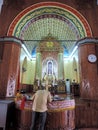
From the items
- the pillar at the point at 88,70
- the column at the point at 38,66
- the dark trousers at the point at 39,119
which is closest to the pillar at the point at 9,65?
the dark trousers at the point at 39,119

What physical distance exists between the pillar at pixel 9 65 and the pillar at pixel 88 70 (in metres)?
3.18

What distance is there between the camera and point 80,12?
5516mm

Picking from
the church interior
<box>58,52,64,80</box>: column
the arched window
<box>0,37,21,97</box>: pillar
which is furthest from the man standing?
the arched window

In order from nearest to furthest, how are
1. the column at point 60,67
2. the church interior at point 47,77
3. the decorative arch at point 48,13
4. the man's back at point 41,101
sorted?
the man's back at point 41,101, the church interior at point 47,77, the decorative arch at point 48,13, the column at point 60,67

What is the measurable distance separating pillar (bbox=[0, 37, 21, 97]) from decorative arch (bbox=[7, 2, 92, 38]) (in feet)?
1.58

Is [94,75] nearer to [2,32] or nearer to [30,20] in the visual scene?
[30,20]

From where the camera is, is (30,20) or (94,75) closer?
(94,75)

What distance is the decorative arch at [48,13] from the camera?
205 inches

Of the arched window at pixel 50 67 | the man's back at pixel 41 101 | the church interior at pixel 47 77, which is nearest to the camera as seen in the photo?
the man's back at pixel 41 101

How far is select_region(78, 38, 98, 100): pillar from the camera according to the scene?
4.45 metres

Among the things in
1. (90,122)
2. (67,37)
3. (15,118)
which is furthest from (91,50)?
(67,37)

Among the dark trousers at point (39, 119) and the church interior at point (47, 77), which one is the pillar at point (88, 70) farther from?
the dark trousers at point (39, 119)

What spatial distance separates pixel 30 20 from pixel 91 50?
3693mm

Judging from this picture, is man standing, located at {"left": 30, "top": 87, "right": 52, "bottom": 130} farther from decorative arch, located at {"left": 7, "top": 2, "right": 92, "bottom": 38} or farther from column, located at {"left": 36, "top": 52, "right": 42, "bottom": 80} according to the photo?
column, located at {"left": 36, "top": 52, "right": 42, "bottom": 80}
